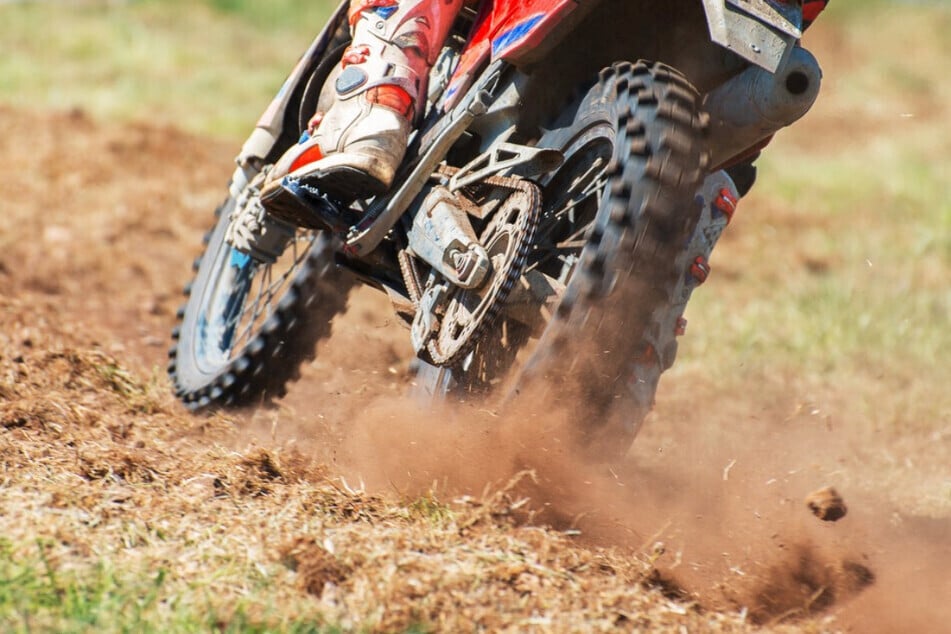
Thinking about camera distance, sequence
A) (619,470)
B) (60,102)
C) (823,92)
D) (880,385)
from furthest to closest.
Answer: (823,92), (60,102), (880,385), (619,470)

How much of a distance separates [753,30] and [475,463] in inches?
49.7

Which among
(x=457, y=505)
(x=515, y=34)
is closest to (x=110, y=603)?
(x=457, y=505)

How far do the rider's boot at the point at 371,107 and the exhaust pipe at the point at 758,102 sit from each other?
32.8 inches

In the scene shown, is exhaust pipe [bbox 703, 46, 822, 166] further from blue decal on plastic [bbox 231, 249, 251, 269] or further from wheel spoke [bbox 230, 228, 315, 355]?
blue decal on plastic [bbox 231, 249, 251, 269]

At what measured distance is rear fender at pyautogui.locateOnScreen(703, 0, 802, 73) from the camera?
2.56 meters

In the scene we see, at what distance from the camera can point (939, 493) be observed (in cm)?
400

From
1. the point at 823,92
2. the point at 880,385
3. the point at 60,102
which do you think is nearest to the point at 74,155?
the point at 60,102

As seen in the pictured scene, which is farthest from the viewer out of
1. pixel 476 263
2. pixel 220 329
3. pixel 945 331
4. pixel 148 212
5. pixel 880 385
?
pixel 148 212

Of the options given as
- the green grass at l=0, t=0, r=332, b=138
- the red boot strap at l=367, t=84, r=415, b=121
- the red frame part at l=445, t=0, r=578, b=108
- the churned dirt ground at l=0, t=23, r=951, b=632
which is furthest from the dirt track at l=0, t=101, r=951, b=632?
the green grass at l=0, t=0, r=332, b=138

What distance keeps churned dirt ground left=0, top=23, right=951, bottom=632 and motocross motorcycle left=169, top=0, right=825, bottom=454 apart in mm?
223

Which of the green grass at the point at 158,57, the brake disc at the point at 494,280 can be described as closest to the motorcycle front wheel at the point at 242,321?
the brake disc at the point at 494,280

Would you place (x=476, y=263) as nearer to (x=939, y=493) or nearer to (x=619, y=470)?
(x=619, y=470)

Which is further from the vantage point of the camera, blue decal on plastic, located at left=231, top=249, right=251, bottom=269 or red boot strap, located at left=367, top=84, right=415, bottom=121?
blue decal on plastic, located at left=231, top=249, right=251, bottom=269

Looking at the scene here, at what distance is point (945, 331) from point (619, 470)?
3.77 meters
